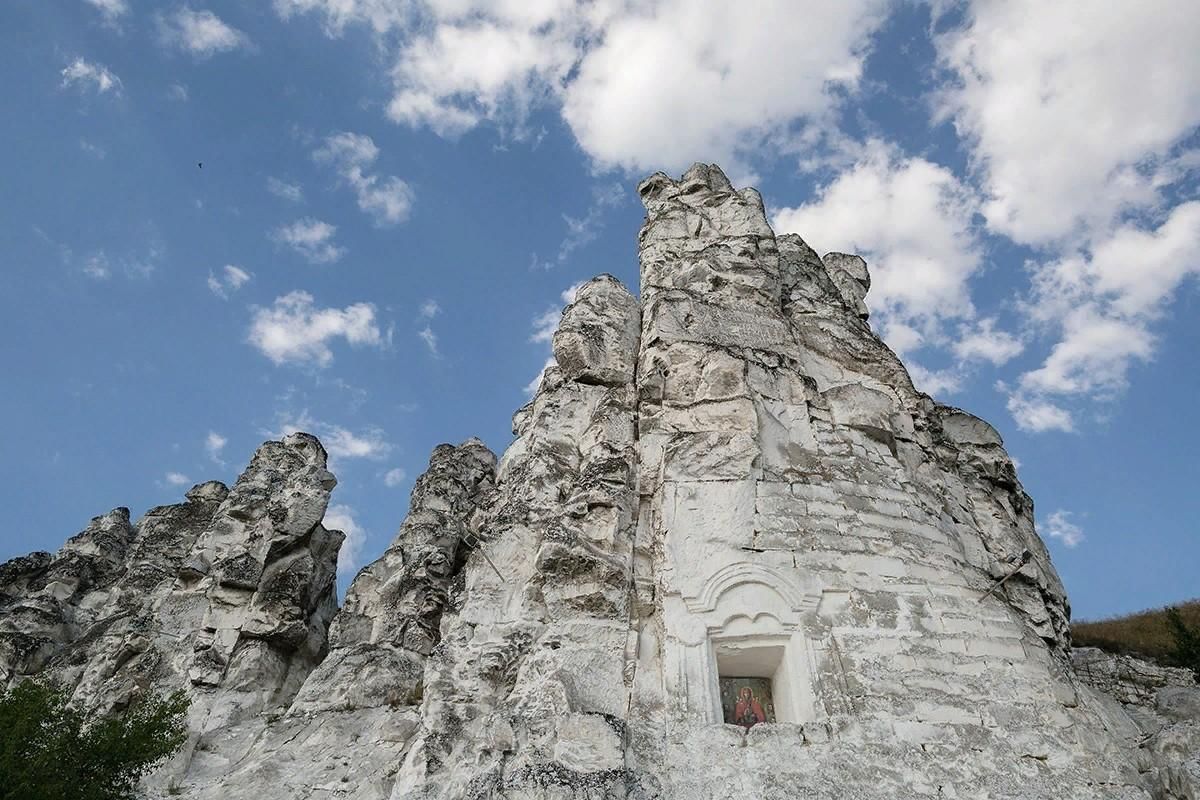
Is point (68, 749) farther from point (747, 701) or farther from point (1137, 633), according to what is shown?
point (1137, 633)

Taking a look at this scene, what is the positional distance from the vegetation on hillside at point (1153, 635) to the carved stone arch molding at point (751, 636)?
19.4m

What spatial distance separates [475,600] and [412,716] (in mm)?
2679

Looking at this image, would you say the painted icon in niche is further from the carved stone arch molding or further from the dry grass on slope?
the dry grass on slope

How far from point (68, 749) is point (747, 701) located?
9.57 meters

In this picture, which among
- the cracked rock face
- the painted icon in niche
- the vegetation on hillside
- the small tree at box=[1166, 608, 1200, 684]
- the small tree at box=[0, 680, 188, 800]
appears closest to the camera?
the cracked rock face

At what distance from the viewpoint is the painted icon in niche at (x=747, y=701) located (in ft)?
31.2

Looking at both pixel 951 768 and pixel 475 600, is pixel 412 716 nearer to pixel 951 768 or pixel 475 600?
pixel 475 600

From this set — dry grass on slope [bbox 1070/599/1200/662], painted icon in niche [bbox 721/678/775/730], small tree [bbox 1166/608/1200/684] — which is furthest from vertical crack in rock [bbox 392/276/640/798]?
dry grass on slope [bbox 1070/599/1200/662]

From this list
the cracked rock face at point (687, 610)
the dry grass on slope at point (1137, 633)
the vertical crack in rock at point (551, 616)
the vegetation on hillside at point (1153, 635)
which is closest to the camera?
the vertical crack in rock at point (551, 616)

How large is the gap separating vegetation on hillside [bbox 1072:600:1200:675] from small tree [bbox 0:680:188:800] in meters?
25.9

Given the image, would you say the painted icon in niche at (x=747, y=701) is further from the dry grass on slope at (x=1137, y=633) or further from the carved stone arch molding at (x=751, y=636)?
the dry grass on slope at (x=1137, y=633)

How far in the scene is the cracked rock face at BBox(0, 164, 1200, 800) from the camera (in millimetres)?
8766

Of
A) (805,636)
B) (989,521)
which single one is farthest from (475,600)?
(989,521)

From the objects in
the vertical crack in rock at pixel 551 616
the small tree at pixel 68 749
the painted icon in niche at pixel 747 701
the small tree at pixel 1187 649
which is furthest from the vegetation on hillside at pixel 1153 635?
the small tree at pixel 68 749
